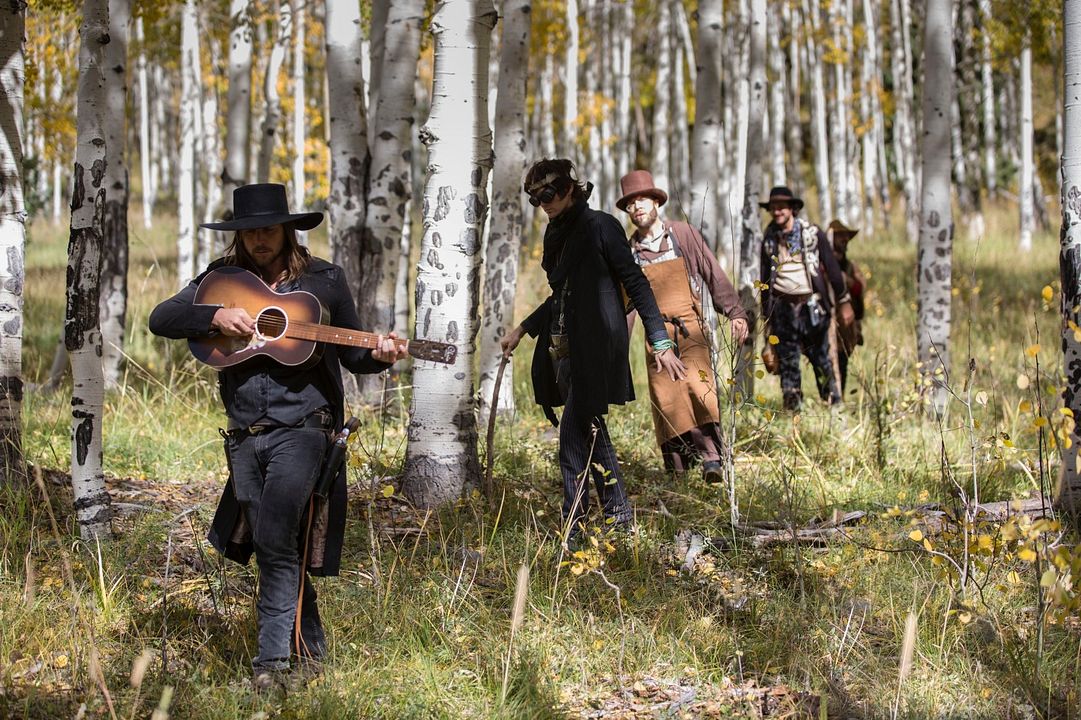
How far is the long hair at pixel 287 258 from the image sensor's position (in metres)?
3.88

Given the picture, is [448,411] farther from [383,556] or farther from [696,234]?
[696,234]

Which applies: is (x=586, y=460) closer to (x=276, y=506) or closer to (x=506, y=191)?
(x=276, y=506)

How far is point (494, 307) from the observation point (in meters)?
8.27

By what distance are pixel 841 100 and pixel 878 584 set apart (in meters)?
20.7

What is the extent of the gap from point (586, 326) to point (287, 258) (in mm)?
1673

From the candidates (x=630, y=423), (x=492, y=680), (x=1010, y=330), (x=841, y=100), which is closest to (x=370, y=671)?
(x=492, y=680)

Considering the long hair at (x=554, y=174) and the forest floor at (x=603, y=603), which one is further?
the long hair at (x=554, y=174)

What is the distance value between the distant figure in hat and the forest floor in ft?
8.43

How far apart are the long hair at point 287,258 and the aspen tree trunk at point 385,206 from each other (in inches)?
163

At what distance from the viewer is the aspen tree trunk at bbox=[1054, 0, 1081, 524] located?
5.05m

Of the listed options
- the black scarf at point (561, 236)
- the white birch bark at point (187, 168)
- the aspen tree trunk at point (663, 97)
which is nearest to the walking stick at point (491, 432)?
the black scarf at point (561, 236)

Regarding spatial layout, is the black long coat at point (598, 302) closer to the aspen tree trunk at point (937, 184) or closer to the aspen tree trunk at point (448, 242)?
the aspen tree trunk at point (448, 242)

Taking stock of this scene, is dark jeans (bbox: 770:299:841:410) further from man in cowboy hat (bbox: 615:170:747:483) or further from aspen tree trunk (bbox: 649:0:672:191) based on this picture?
aspen tree trunk (bbox: 649:0:672:191)

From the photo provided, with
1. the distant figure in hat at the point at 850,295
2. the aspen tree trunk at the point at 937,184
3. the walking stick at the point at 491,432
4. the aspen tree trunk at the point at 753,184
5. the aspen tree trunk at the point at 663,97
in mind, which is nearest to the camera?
the walking stick at the point at 491,432
